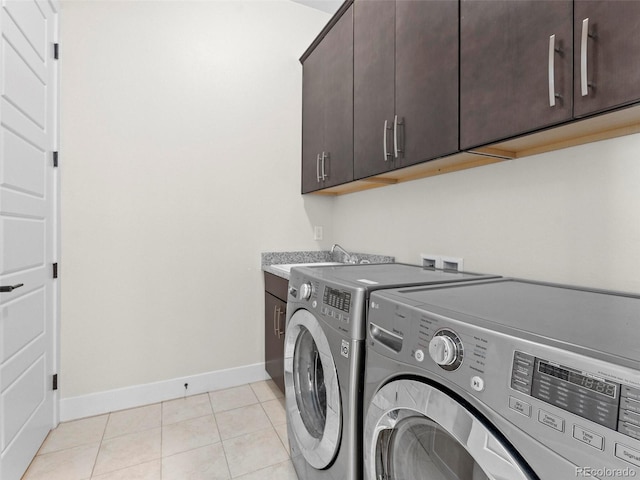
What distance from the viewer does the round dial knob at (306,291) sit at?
1.33 metres

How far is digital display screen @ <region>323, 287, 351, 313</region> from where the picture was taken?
1070 mm

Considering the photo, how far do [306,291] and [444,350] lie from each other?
0.74 m

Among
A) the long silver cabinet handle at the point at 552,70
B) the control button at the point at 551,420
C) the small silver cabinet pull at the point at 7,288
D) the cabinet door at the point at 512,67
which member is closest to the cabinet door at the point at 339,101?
the cabinet door at the point at 512,67

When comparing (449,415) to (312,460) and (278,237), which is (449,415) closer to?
(312,460)

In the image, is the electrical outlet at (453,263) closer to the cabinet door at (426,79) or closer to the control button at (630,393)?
the cabinet door at (426,79)

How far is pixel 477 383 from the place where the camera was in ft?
2.01

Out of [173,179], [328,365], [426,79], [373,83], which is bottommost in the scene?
[328,365]

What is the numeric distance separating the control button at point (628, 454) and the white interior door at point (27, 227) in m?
1.88

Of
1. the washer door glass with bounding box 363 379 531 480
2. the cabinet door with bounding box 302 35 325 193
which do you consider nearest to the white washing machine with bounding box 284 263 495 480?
the washer door glass with bounding box 363 379 531 480

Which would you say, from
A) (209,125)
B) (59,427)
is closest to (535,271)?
(209,125)

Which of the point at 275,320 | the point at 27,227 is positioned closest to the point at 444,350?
the point at 275,320

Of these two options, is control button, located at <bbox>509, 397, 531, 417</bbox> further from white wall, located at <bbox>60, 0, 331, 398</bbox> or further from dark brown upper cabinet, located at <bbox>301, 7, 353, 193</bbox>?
white wall, located at <bbox>60, 0, 331, 398</bbox>

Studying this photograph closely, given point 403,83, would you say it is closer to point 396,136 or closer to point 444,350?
point 396,136

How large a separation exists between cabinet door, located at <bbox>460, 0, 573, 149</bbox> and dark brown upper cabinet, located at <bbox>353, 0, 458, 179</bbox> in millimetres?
69
